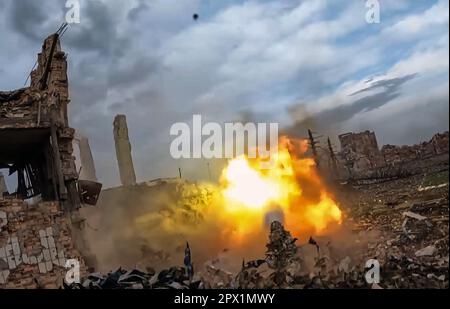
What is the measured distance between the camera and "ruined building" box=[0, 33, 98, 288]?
1125 centimetres

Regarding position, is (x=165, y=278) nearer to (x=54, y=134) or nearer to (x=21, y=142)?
(x=54, y=134)

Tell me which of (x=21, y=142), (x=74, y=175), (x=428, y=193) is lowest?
(x=428, y=193)

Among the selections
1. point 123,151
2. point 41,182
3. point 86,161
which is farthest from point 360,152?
point 86,161

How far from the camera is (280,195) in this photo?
1563 centimetres

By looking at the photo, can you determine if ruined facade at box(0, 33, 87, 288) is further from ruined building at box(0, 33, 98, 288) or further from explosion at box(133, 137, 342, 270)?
explosion at box(133, 137, 342, 270)

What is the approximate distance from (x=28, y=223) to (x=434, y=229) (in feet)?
35.6

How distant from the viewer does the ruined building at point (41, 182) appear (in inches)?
443

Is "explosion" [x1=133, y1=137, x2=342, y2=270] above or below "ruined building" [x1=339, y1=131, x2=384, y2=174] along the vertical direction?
below

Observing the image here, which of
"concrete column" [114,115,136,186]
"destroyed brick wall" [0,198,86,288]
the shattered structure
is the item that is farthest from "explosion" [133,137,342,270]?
"concrete column" [114,115,136,186]

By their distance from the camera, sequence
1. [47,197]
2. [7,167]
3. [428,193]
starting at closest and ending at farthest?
1. [428,193]
2. [47,197]
3. [7,167]

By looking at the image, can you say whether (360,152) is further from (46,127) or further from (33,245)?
(33,245)

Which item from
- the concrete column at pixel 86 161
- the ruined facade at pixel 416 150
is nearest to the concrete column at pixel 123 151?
the concrete column at pixel 86 161
